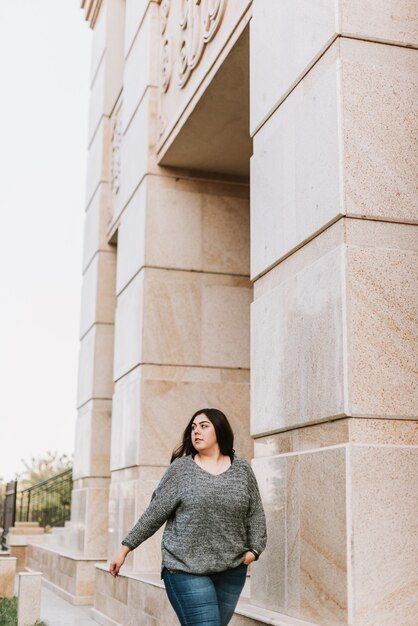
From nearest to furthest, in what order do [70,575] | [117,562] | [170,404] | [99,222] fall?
[117,562] → [170,404] → [70,575] → [99,222]

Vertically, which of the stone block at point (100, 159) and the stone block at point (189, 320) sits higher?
the stone block at point (100, 159)

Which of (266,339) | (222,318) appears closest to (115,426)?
(222,318)

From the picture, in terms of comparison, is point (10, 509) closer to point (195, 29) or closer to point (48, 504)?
point (48, 504)

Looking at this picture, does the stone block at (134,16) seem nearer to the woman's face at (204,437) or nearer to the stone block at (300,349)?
the stone block at (300,349)

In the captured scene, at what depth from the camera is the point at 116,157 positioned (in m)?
13.4

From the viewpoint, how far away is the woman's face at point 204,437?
4.84 metres

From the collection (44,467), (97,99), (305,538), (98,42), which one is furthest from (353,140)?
(44,467)

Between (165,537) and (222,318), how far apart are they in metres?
5.55

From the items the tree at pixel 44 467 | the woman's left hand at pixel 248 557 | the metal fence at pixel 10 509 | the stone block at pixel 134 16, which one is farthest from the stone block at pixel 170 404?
the tree at pixel 44 467

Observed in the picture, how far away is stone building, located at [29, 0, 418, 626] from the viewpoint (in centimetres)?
465

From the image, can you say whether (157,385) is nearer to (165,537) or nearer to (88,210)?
(165,537)

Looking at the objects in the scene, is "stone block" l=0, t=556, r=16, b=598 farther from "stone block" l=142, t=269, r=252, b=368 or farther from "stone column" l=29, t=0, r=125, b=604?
"stone block" l=142, t=269, r=252, b=368

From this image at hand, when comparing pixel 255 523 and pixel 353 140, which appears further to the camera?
pixel 353 140

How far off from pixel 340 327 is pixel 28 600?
18.6 ft
